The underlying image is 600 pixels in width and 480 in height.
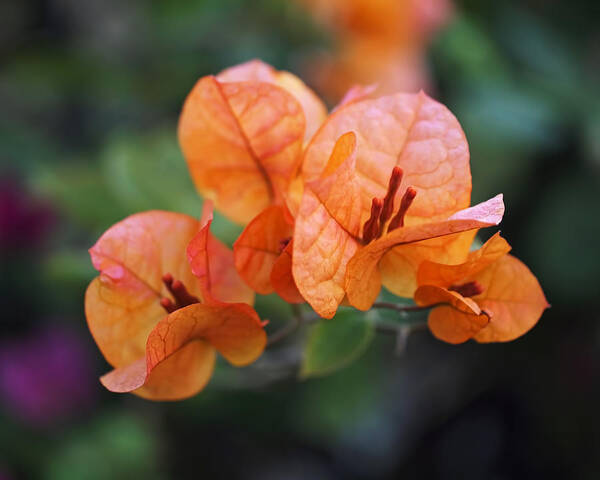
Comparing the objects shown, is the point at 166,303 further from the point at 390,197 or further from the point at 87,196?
the point at 87,196

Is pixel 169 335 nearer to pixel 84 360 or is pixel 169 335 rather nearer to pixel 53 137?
pixel 84 360

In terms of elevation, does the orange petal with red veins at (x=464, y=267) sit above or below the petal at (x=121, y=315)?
above

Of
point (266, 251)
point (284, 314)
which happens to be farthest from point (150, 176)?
point (266, 251)

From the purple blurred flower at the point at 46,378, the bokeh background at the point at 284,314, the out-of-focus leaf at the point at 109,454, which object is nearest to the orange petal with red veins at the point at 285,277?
the bokeh background at the point at 284,314

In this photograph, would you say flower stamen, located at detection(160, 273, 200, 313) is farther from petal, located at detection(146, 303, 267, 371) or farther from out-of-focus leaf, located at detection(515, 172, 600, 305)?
out-of-focus leaf, located at detection(515, 172, 600, 305)

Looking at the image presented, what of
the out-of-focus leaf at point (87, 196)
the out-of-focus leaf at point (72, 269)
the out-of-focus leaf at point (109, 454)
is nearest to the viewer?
the out-of-focus leaf at point (72, 269)

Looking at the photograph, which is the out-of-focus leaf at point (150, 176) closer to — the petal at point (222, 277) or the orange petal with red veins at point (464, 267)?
the petal at point (222, 277)

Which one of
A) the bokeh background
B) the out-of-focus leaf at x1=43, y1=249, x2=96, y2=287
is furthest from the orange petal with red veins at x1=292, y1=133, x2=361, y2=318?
the bokeh background
